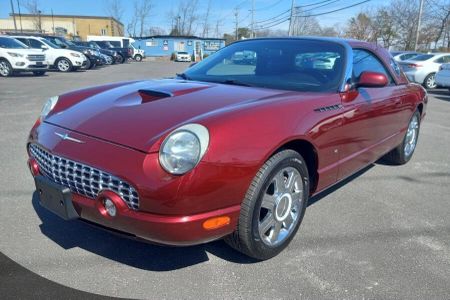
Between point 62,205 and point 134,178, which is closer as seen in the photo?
point 134,178

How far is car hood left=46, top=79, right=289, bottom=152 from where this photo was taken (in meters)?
2.30

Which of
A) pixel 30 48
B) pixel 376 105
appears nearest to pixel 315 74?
pixel 376 105

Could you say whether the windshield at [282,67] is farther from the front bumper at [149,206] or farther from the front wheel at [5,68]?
the front wheel at [5,68]

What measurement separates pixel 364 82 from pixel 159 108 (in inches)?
70.9

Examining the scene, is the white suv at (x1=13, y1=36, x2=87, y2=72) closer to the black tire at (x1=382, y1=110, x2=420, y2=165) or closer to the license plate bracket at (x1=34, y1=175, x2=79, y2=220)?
the black tire at (x1=382, y1=110, x2=420, y2=165)

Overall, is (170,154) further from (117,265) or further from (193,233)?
(117,265)

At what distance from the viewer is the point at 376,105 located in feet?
11.9

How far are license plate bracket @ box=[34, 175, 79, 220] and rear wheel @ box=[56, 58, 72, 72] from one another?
19363 mm

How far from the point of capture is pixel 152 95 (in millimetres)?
2889

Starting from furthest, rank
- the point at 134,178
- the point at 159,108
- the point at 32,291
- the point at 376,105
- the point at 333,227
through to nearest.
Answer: the point at 376,105
the point at 333,227
the point at 159,108
the point at 32,291
the point at 134,178

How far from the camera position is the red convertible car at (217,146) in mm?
2111


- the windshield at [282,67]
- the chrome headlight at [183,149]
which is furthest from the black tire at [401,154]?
the chrome headlight at [183,149]

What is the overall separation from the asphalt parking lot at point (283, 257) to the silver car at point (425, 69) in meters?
12.8

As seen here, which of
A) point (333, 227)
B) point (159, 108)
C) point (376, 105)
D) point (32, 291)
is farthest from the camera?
point (376, 105)
